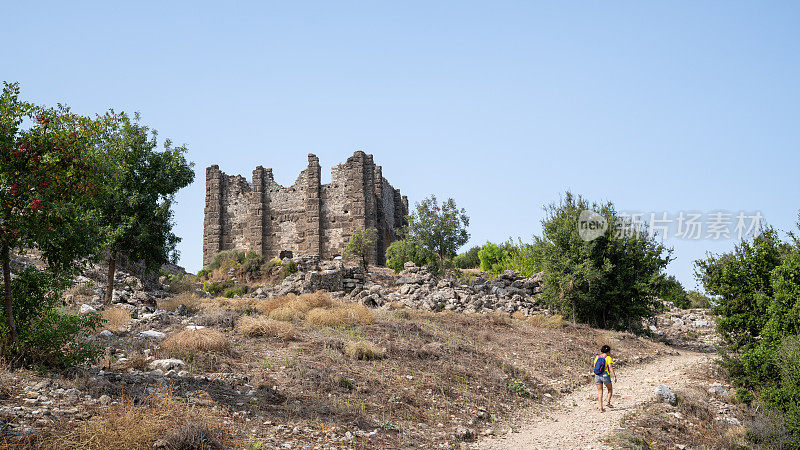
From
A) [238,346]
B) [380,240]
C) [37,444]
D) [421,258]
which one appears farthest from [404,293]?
[37,444]

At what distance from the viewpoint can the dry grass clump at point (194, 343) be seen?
10.9 metres

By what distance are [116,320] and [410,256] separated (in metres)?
19.1

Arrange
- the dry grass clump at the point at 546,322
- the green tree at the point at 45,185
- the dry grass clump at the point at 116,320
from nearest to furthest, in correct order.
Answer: the green tree at the point at 45,185 < the dry grass clump at the point at 116,320 < the dry grass clump at the point at 546,322

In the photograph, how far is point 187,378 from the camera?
938cm

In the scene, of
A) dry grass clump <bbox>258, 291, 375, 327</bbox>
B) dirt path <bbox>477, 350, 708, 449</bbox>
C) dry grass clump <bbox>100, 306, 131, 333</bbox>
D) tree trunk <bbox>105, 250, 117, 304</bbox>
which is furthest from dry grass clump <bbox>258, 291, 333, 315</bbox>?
dirt path <bbox>477, 350, 708, 449</bbox>

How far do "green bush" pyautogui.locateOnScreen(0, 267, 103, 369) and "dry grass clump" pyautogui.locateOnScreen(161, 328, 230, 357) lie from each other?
1.56 metres

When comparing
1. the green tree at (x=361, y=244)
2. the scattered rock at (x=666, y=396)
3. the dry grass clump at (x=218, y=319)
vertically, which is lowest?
the scattered rock at (x=666, y=396)

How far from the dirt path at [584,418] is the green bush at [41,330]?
721 cm

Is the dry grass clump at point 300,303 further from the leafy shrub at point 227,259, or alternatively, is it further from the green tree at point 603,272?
the leafy shrub at point 227,259

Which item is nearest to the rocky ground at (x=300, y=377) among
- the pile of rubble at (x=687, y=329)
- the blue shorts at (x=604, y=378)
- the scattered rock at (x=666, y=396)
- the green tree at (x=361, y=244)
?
the blue shorts at (x=604, y=378)

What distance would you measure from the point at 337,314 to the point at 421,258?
15.5m

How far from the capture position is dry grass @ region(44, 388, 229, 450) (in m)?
6.43

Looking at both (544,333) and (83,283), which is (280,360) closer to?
(544,333)

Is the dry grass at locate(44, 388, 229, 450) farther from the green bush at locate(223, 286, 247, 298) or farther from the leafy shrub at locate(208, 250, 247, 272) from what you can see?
the leafy shrub at locate(208, 250, 247, 272)
